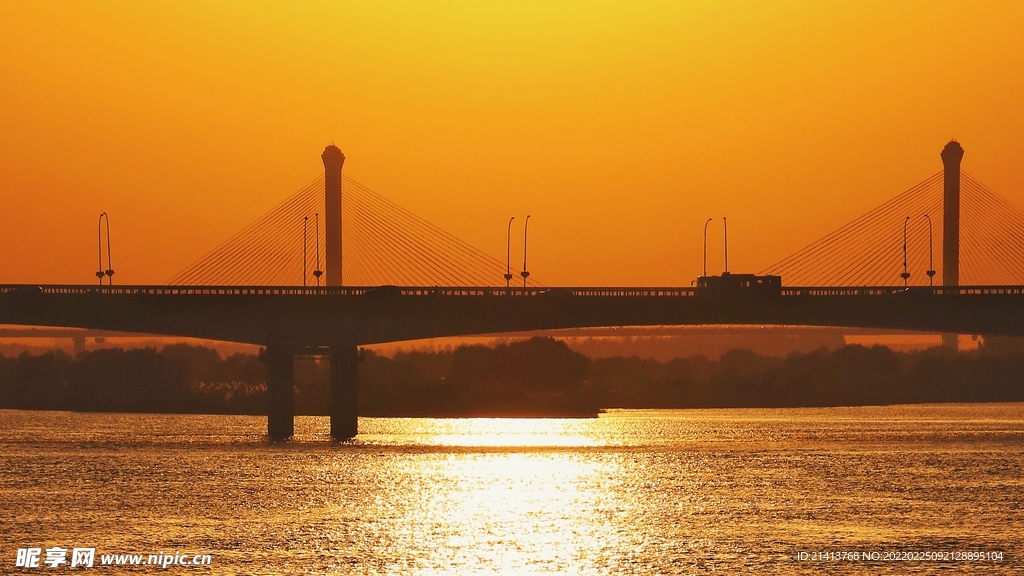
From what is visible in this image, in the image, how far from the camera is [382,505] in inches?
3492

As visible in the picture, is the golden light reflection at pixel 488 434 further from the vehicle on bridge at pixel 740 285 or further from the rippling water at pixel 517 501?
the vehicle on bridge at pixel 740 285

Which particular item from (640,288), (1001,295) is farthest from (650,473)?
(1001,295)

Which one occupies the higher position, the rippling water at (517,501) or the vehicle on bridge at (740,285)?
the vehicle on bridge at (740,285)

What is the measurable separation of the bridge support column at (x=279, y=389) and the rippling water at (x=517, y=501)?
393 cm

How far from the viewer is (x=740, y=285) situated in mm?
128250

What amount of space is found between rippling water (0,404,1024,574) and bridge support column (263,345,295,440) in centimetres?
393

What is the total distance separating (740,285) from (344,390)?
31.4 metres

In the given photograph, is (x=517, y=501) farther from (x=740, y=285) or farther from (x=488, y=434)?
(x=488, y=434)

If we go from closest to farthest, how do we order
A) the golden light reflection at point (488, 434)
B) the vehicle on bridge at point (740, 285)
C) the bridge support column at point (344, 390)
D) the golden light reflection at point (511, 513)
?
the golden light reflection at point (511, 513)
the vehicle on bridge at point (740, 285)
the bridge support column at point (344, 390)
the golden light reflection at point (488, 434)

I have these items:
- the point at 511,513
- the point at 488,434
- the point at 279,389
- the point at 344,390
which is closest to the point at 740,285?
the point at 344,390

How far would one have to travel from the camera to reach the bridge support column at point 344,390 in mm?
134500

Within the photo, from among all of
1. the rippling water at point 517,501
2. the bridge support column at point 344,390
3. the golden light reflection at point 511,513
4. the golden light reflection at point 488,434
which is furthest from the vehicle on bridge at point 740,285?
the bridge support column at point 344,390

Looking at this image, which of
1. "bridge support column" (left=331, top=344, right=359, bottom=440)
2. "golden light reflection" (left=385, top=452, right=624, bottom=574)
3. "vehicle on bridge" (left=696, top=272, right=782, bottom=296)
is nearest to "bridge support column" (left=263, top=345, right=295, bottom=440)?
"bridge support column" (left=331, top=344, right=359, bottom=440)

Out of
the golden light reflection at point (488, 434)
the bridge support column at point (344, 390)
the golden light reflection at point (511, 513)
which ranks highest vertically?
the bridge support column at point (344, 390)
